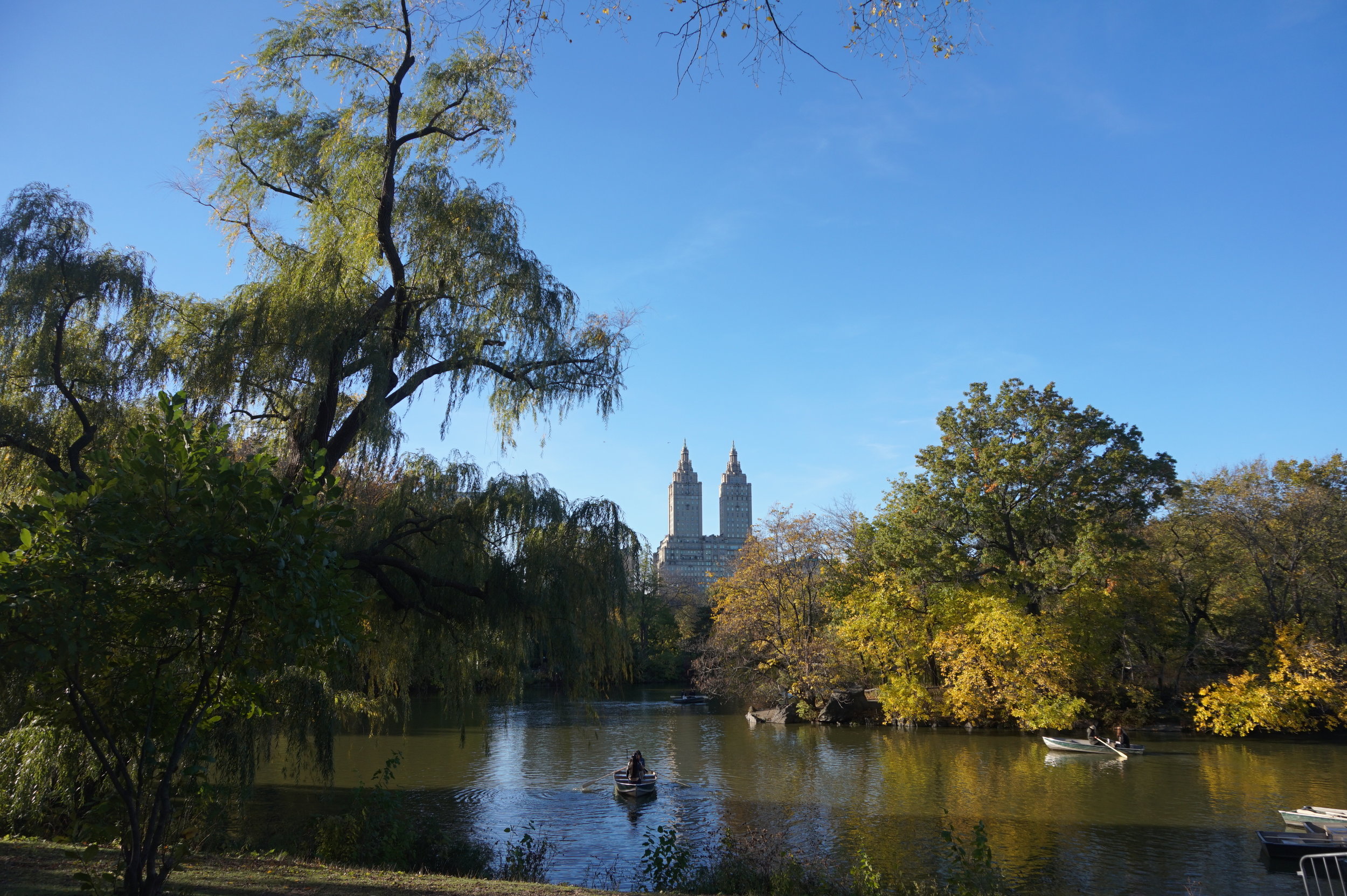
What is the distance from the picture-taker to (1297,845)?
1236cm

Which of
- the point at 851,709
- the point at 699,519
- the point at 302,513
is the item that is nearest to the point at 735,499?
the point at 699,519

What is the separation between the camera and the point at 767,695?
34094mm

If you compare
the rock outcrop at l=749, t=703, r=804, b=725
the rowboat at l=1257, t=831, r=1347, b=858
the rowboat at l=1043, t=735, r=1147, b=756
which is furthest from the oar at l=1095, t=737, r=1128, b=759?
the rock outcrop at l=749, t=703, r=804, b=725

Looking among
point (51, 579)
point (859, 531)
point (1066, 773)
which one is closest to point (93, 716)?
point (51, 579)

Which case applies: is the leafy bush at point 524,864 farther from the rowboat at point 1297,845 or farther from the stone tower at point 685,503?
the stone tower at point 685,503

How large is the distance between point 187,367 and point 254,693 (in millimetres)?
6115

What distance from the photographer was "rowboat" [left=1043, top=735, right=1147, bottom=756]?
74.9 ft

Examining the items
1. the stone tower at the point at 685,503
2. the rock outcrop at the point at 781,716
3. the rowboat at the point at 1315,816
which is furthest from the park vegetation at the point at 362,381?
the stone tower at the point at 685,503

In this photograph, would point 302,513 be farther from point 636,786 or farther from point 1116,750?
point 1116,750

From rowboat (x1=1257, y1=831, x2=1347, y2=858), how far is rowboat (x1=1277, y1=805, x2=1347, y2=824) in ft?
3.13

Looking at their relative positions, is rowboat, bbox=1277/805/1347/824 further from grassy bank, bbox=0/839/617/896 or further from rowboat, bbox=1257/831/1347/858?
grassy bank, bbox=0/839/617/896

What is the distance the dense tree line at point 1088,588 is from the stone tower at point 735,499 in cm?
13372

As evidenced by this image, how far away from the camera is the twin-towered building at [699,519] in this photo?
6122 inches

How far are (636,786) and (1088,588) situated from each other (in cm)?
1750
